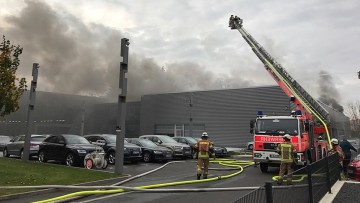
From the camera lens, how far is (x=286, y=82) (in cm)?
1789

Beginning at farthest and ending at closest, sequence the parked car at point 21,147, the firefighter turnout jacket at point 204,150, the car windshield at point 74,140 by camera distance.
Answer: the parked car at point 21,147, the car windshield at point 74,140, the firefighter turnout jacket at point 204,150

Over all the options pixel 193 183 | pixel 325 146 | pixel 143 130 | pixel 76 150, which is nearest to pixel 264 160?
pixel 193 183

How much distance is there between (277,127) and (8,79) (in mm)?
9960

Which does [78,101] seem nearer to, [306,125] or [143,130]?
[143,130]

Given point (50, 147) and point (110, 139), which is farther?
point (110, 139)

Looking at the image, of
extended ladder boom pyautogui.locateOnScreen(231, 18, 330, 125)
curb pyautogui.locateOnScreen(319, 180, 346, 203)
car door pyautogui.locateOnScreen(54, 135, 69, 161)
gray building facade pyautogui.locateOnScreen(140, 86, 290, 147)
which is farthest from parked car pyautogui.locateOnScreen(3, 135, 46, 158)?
gray building facade pyautogui.locateOnScreen(140, 86, 290, 147)

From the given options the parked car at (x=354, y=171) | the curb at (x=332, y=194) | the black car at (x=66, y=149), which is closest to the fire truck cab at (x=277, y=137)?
the parked car at (x=354, y=171)

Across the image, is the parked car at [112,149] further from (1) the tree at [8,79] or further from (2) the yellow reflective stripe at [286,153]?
(2) the yellow reflective stripe at [286,153]

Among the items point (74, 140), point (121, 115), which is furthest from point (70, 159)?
point (121, 115)

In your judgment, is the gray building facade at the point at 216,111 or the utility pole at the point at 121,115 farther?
the gray building facade at the point at 216,111

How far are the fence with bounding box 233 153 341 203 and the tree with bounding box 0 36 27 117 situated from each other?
10.3 meters

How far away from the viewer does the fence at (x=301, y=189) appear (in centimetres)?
345

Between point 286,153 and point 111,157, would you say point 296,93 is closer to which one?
point 286,153

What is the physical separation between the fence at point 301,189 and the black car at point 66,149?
9043mm
